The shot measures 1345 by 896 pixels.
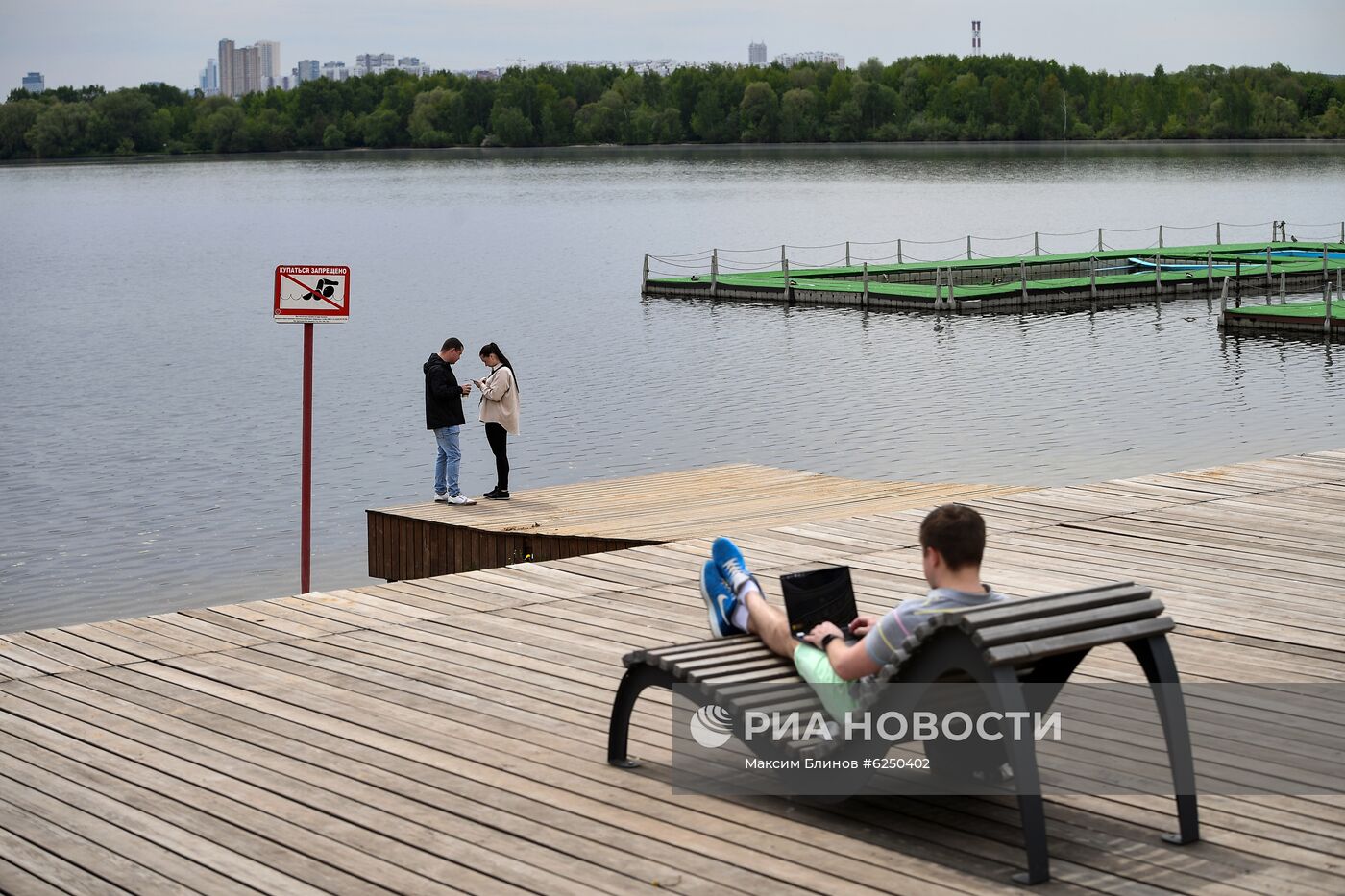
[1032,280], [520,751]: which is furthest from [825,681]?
[1032,280]

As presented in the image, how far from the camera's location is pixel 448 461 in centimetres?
1686

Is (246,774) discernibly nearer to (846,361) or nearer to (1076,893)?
(1076,893)

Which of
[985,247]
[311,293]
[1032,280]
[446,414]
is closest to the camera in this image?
[311,293]

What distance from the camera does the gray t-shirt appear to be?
5.47 meters

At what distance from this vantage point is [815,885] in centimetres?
532

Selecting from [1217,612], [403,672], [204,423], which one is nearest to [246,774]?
[403,672]

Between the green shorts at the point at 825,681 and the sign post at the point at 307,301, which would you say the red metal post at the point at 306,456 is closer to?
the sign post at the point at 307,301

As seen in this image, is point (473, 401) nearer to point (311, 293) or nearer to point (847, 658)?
point (311, 293)

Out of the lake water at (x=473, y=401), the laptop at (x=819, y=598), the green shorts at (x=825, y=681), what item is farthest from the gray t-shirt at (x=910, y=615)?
the lake water at (x=473, y=401)

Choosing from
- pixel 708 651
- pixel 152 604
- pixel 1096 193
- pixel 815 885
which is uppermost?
pixel 1096 193

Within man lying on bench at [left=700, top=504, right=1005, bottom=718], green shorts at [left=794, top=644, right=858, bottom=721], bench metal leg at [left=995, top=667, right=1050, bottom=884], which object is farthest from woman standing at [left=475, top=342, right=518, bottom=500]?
bench metal leg at [left=995, top=667, right=1050, bottom=884]

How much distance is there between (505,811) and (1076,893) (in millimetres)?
2081

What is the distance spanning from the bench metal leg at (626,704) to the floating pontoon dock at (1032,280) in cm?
4289

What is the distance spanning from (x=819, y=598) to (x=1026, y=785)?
4.14 ft
